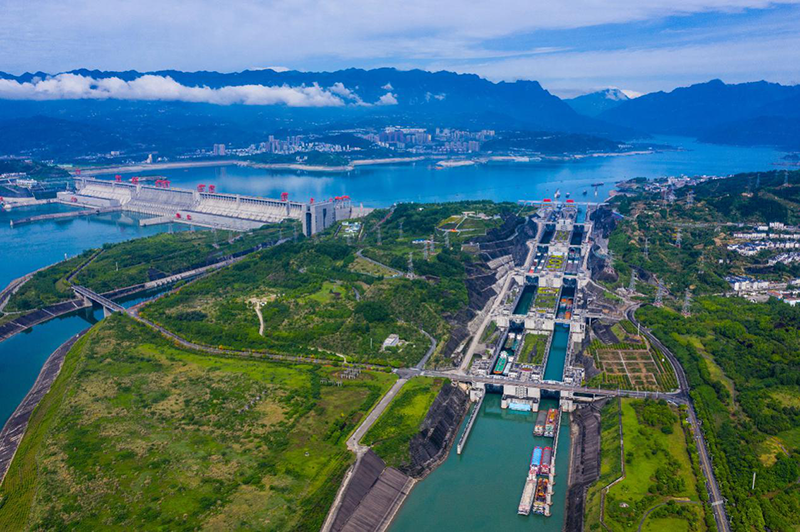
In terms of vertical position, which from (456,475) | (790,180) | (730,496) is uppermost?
(790,180)

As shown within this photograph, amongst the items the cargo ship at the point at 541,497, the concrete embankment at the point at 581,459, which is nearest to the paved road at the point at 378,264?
the concrete embankment at the point at 581,459

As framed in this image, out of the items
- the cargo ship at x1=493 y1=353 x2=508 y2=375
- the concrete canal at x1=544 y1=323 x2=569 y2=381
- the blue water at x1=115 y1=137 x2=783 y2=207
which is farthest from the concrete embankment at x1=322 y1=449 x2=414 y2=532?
the blue water at x1=115 y1=137 x2=783 y2=207

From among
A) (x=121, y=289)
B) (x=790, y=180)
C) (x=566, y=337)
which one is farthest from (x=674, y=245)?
(x=121, y=289)

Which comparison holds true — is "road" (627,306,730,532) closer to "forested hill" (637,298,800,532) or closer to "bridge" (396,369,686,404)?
"forested hill" (637,298,800,532)

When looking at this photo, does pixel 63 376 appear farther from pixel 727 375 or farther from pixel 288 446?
pixel 727 375

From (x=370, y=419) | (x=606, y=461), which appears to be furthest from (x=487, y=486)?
(x=370, y=419)

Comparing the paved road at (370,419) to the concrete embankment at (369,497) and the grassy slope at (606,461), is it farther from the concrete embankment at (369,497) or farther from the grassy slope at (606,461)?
the grassy slope at (606,461)
